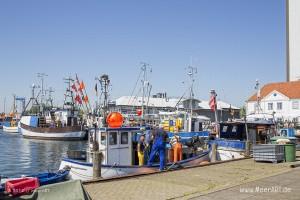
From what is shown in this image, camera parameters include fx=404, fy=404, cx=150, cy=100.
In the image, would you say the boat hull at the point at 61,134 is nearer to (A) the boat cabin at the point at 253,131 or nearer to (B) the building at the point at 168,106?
(B) the building at the point at 168,106

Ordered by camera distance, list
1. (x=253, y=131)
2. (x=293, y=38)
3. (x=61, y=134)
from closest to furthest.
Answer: (x=253, y=131)
(x=61, y=134)
(x=293, y=38)

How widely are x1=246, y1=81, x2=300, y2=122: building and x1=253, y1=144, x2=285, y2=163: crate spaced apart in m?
40.0

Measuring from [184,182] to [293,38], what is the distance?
76.2m

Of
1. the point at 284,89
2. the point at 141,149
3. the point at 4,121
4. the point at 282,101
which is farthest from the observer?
the point at 4,121

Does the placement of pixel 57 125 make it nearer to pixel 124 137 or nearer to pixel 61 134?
pixel 61 134

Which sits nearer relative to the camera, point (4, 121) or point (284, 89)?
point (284, 89)

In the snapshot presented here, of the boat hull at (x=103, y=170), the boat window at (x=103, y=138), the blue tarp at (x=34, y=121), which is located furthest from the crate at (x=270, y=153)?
the blue tarp at (x=34, y=121)

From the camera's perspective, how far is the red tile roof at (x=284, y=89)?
197 feet

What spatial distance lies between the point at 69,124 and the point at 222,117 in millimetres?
37408

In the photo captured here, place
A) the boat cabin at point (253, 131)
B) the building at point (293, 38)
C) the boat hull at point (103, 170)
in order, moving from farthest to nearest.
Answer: the building at point (293, 38), the boat cabin at point (253, 131), the boat hull at point (103, 170)

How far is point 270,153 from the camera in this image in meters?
18.0

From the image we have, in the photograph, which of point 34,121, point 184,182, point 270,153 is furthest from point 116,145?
point 34,121

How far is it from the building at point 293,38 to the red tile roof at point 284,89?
55.7ft

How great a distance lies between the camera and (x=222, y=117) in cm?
8981
